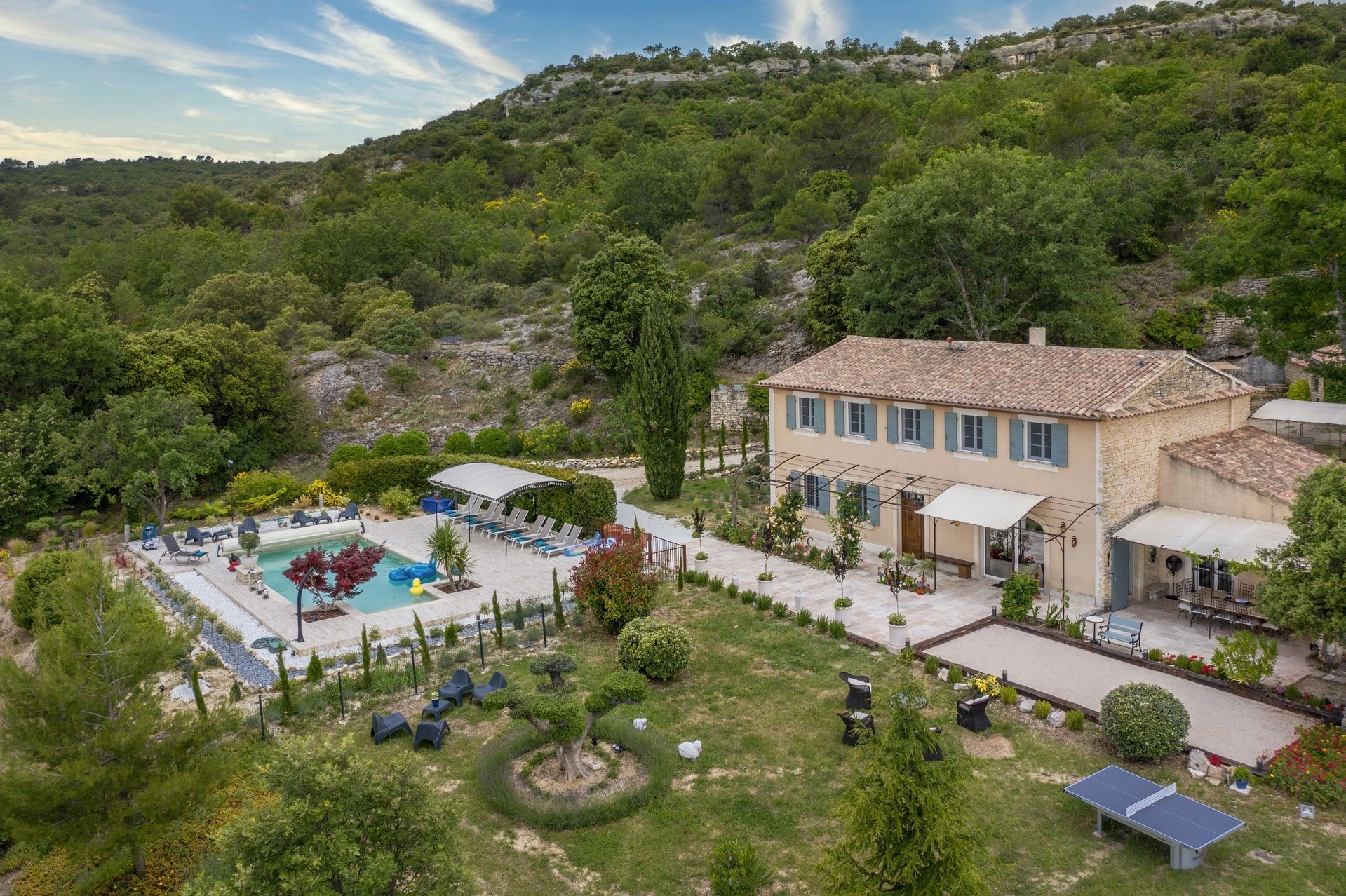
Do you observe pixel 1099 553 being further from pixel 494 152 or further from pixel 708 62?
pixel 708 62

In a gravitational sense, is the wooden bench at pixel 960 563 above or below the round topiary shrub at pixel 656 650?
below

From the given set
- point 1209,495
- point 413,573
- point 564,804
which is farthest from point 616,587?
point 1209,495

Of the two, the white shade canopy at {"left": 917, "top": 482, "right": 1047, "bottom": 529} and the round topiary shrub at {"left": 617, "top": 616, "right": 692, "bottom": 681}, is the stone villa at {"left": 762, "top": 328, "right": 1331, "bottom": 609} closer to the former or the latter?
the white shade canopy at {"left": 917, "top": 482, "right": 1047, "bottom": 529}

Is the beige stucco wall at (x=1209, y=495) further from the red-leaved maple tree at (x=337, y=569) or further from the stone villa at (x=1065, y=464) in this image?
the red-leaved maple tree at (x=337, y=569)

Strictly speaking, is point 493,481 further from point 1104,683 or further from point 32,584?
point 1104,683

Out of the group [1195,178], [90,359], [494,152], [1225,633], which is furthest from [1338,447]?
[494,152]

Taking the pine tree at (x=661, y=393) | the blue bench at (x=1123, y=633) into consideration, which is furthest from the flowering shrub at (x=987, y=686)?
the pine tree at (x=661, y=393)
